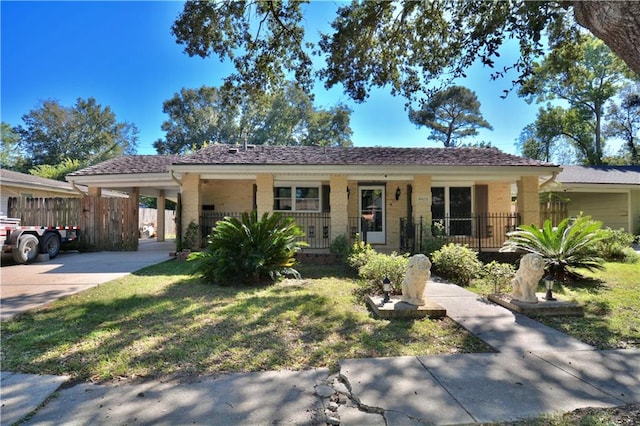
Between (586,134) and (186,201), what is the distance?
116 feet

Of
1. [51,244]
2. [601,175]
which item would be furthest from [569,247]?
[51,244]

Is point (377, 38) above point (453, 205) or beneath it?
above

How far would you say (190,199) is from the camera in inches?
464

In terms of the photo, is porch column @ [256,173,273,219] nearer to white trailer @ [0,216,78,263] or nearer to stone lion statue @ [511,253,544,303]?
white trailer @ [0,216,78,263]

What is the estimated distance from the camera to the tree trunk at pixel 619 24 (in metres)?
2.96

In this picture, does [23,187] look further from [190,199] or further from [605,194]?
[605,194]

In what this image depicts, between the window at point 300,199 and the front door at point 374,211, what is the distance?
1.82 metres

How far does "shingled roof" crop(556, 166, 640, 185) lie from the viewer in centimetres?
1675

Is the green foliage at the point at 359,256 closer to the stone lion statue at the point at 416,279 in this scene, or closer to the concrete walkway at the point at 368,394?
the stone lion statue at the point at 416,279

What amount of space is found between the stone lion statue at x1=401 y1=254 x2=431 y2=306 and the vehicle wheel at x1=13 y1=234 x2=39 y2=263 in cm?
1076

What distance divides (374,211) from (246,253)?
730 centimetres

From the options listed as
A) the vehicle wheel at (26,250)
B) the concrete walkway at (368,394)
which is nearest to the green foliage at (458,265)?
the concrete walkway at (368,394)

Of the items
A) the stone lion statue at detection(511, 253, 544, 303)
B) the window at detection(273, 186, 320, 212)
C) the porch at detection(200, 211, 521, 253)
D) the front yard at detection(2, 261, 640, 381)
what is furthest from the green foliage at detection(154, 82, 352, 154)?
the stone lion statue at detection(511, 253, 544, 303)

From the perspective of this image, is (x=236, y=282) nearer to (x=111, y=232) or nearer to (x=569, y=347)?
(x=569, y=347)
